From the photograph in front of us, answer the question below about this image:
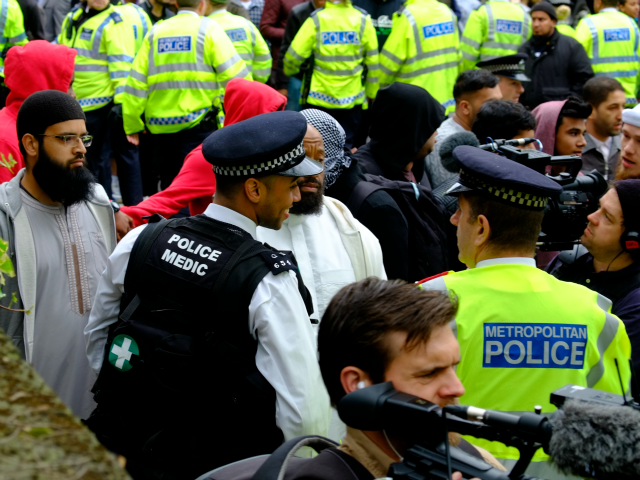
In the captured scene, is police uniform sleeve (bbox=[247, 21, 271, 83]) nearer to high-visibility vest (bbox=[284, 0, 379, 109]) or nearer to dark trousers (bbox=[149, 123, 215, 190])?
high-visibility vest (bbox=[284, 0, 379, 109])

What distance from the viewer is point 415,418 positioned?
4.90 ft

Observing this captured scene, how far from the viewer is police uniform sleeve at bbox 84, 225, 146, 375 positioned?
277 centimetres

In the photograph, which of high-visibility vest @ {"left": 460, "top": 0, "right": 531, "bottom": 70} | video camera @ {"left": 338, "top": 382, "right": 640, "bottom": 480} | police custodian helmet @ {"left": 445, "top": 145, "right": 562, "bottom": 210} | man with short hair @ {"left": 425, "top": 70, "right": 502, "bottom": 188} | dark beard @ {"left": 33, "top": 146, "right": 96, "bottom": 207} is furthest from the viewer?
high-visibility vest @ {"left": 460, "top": 0, "right": 531, "bottom": 70}

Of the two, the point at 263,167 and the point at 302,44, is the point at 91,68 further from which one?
the point at 263,167

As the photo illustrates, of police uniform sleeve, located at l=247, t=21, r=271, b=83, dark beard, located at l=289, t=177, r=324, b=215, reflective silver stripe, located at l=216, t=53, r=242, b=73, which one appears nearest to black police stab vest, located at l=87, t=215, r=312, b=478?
dark beard, located at l=289, t=177, r=324, b=215

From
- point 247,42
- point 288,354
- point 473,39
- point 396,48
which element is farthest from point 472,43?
point 288,354

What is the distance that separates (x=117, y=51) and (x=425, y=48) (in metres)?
3.33

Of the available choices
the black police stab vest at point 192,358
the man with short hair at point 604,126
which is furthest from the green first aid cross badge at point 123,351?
the man with short hair at point 604,126

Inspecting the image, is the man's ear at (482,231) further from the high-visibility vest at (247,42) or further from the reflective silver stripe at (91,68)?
the reflective silver stripe at (91,68)

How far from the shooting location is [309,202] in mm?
3371

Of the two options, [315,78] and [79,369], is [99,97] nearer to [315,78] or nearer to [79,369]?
[315,78]

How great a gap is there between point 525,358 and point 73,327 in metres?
2.11

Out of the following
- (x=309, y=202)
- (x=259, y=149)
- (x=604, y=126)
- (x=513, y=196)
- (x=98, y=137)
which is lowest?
(x=98, y=137)

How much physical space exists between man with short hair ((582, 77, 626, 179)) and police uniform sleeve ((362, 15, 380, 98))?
2707mm
